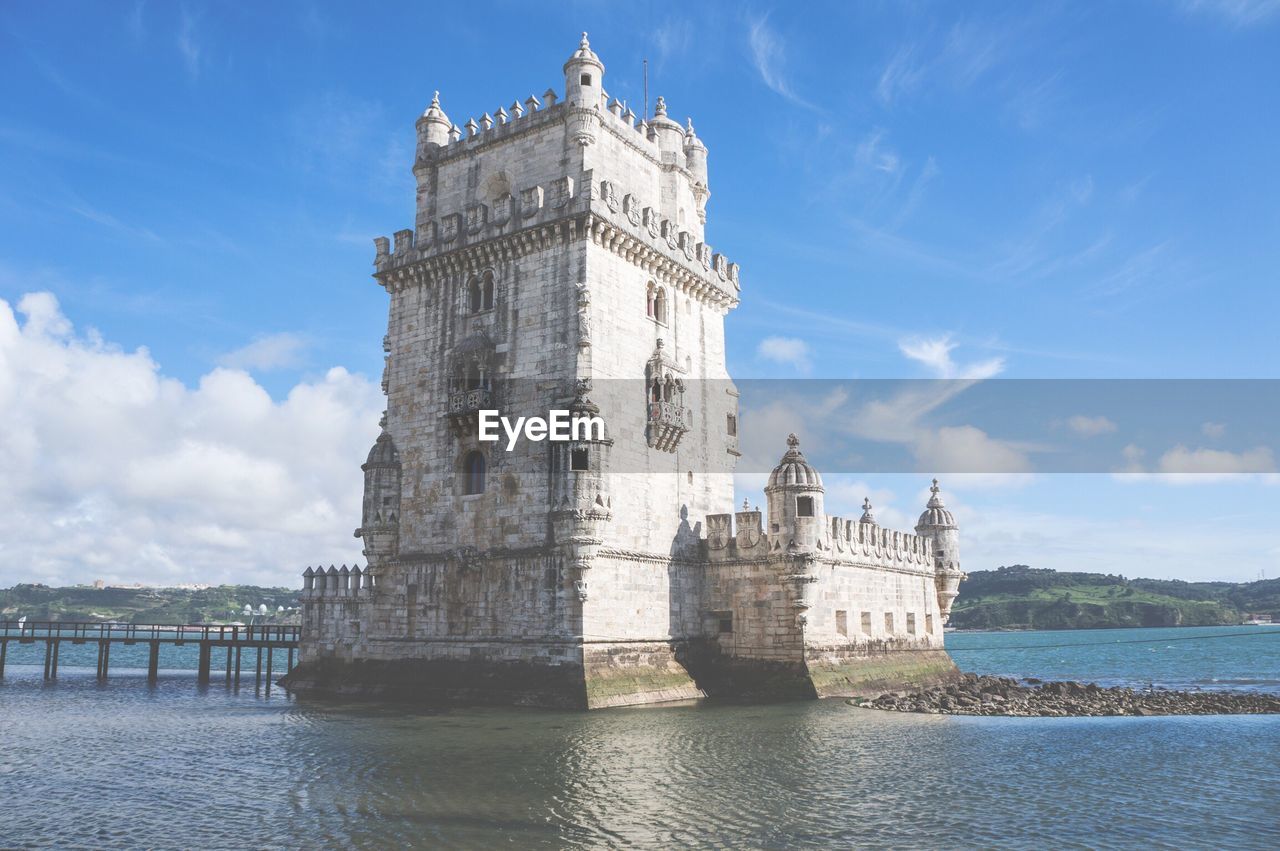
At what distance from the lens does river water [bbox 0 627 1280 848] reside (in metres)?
16.7

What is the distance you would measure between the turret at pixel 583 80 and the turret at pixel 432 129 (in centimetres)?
750

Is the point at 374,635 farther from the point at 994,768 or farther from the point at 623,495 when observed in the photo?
the point at 994,768

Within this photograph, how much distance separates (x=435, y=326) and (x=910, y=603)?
974 inches

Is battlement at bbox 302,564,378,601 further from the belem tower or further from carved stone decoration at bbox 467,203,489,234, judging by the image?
carved stone decoration at bbox 467,203,489,234

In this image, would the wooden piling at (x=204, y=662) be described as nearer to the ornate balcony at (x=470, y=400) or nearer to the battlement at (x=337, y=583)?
the battlement at (x=337, y=583)

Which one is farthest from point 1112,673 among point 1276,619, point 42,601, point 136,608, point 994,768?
point 42,601

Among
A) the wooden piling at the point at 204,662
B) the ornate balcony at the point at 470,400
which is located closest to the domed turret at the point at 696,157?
the ornate balcony at the point at 470,400

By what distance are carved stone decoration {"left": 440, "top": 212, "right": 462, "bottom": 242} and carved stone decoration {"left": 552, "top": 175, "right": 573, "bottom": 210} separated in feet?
16.7

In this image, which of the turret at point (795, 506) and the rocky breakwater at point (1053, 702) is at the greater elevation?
the turret at point (795, 506)

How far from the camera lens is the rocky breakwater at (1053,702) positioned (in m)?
Answer: 34.7

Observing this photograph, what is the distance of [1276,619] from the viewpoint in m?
186

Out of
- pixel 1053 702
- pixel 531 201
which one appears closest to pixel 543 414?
pixel 531 201

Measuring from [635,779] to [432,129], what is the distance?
1221 inches

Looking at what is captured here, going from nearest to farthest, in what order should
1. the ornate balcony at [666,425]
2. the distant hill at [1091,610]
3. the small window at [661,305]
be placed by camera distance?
the ornate balcony at [666,425]
the small window at [661,305]
the distant hill at [1091,610]
